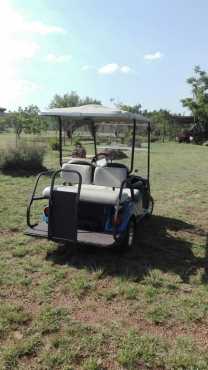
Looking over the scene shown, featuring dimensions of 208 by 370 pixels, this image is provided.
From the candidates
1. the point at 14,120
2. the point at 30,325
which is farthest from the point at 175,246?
the point at 14,120

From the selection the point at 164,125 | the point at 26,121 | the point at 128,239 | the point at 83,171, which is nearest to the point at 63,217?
the point at 128,239

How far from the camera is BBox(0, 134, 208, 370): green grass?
211 centimetres

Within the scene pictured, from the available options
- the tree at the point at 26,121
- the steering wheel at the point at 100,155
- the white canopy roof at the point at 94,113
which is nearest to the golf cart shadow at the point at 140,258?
the steering wheel at the point at 100,155

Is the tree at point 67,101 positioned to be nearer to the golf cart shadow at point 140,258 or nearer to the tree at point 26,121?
the tree at point 26,121

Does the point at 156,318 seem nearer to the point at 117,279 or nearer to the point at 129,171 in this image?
the point at 117,279

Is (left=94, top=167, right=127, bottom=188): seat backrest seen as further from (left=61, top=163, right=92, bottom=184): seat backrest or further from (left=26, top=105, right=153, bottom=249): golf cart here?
(left=61, top=163, right=92, bottom=184): seat backrest

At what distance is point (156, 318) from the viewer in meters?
2.54

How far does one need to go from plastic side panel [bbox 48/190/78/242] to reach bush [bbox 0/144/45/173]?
618 centimetres

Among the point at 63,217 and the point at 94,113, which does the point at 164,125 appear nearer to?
the point at 94,113

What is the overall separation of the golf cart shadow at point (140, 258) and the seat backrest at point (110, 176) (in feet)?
2.55

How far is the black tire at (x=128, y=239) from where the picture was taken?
3566mm

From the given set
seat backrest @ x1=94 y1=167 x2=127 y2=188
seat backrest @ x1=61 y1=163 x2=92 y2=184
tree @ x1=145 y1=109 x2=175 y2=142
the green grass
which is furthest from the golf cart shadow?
tree @ x1=145 y1=109 x2=175 y2=142

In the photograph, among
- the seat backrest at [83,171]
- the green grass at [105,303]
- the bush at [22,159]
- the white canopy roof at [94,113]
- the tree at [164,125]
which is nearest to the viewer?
the green grass at [105,303]

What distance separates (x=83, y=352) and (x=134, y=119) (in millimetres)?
2736
